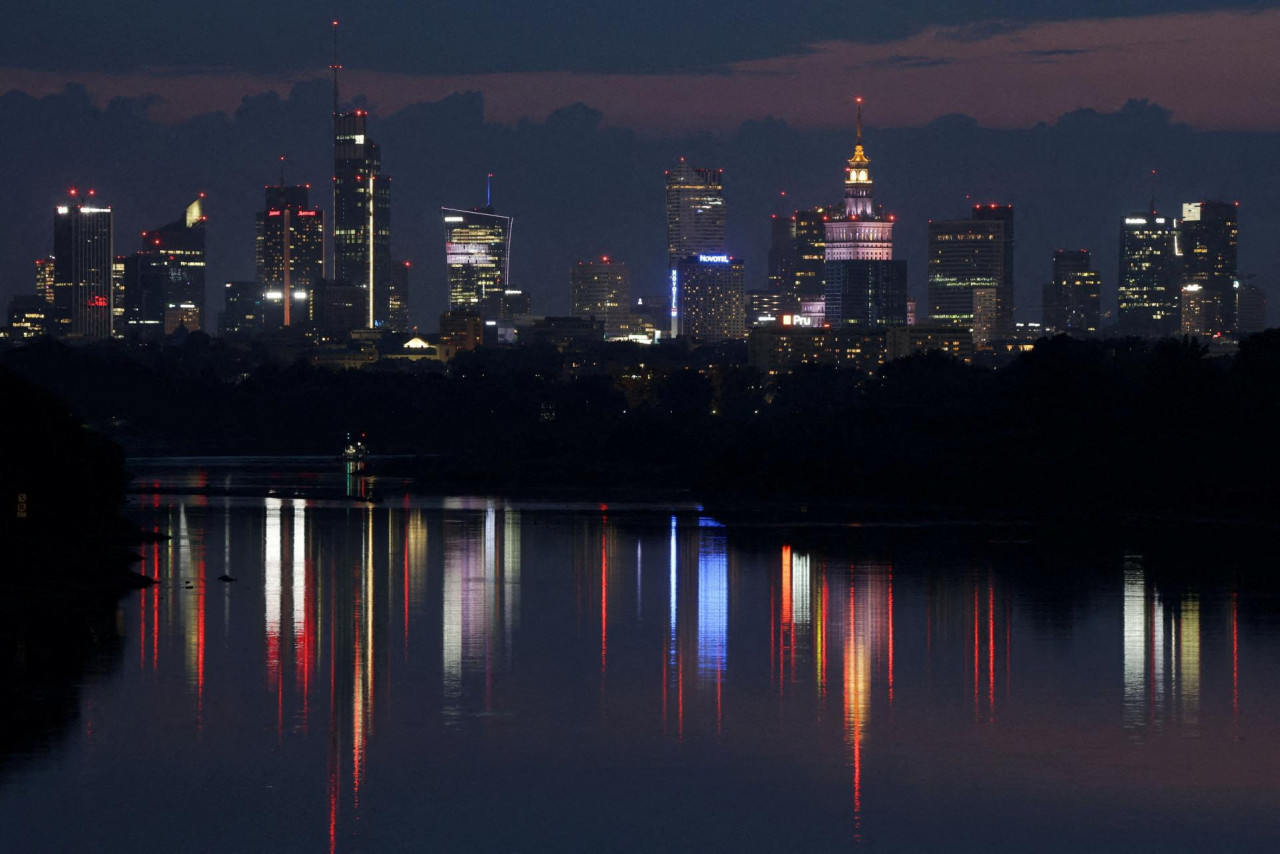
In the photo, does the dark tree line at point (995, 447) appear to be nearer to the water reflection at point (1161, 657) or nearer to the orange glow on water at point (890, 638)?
the water reflection at point (1161, 657)

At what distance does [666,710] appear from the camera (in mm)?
36812

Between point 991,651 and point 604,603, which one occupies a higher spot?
point 604,603

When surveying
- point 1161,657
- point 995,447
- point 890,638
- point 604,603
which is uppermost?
point 995,447

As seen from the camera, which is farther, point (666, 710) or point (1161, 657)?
point (1161, 657)

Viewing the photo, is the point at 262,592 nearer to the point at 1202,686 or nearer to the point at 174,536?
the point at 174,536

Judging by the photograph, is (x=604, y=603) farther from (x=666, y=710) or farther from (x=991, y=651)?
(x=666, y=710)

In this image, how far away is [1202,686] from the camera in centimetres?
4025

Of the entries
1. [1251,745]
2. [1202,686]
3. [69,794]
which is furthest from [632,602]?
[69,794]

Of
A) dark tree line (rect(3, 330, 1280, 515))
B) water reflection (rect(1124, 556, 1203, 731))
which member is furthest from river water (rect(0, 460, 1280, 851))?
dark tree line (rect(3, 330, 1280, 515))

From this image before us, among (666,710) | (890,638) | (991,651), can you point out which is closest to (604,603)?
(890,638)

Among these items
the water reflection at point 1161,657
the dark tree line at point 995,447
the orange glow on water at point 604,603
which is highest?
the dark tree line at point 995,447

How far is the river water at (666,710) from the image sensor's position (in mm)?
27844

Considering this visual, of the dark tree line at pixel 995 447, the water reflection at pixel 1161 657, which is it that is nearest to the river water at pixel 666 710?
the water reflection at pixel 1161 657

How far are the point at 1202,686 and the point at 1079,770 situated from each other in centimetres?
974
